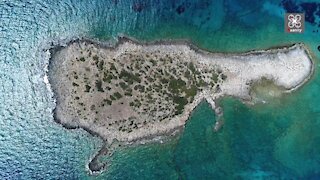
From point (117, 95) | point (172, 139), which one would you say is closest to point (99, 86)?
point (117, 95)

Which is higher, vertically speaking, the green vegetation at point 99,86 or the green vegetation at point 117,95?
the green vegetation at point 99,86

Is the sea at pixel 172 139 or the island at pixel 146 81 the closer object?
the island at pixel 146 81

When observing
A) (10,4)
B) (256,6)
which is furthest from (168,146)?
(10,4)

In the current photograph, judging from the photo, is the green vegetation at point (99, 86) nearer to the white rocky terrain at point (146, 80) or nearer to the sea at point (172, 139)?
the white rocky terrain at point (146, 80)

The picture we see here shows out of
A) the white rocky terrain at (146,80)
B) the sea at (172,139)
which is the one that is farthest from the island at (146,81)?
the sea at (172,139)

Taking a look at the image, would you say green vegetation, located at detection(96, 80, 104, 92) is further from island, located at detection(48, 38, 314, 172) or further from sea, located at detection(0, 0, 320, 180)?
sea, located at detection(0, 0, 320, 180)

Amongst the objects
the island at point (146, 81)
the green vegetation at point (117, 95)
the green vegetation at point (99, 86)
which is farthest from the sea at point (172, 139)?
the green vegetation at point (117, 95)
